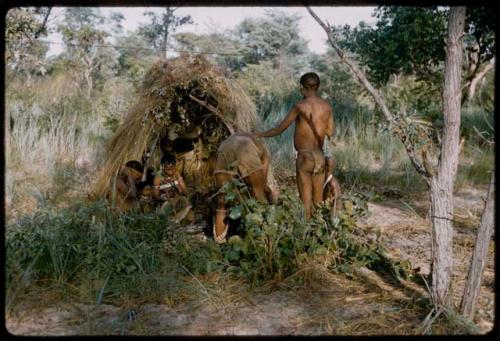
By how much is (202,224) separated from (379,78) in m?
5.08

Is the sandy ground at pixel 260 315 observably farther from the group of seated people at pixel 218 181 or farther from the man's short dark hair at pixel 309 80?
the man's short dark hair at pixel 309 80

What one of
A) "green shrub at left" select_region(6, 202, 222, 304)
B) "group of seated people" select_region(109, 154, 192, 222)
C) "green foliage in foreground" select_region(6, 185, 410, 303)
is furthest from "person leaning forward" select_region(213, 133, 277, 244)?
"group of seated people" select_region(109, 154, 192, 222)

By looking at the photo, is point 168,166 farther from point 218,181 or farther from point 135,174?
point 218,181

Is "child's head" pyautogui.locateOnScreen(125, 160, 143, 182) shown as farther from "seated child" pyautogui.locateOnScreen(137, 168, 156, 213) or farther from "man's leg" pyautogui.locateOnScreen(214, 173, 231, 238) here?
"man's leg" pyautogui.locateOnScreen(214, 173, 231, 238)

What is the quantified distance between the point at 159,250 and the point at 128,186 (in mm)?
1509

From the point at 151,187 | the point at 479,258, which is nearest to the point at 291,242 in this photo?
the point at 479,258

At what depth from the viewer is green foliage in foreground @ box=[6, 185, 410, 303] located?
3338 millimetres

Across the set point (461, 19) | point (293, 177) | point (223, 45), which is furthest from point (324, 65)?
point (461, 19)

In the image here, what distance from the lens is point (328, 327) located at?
297cm

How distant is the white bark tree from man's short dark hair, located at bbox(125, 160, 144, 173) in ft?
9.65

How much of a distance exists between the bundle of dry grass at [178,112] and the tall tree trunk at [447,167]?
279 cm

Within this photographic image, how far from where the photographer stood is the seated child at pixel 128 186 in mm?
4822

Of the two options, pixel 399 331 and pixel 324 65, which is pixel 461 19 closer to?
pixel 399 331

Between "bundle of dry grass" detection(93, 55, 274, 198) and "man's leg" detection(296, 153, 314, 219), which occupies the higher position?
"bundle of dry grass" detection(93, 55, 274, 198)
